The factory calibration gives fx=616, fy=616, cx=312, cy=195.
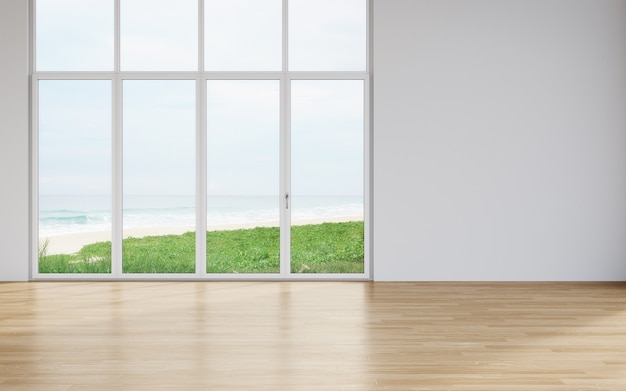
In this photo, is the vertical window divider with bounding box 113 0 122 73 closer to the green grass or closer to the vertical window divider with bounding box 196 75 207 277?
the vertical window divider with bounding box 196 75 207 277

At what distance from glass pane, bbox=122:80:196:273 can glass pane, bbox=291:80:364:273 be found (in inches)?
46.1

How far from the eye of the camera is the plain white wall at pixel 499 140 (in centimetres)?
671

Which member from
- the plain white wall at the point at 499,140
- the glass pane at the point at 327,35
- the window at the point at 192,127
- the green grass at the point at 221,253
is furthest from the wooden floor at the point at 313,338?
the glass pane at the point at 327,35

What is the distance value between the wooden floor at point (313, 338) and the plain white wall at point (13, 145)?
600mm

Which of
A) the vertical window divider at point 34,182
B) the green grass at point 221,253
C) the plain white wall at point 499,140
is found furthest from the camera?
the green grass at point 221,253

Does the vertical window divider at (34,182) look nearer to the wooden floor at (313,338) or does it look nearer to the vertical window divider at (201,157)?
the wooden floor at (313,338)

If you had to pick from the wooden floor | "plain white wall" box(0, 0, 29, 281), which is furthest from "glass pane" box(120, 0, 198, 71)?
the wooden floor

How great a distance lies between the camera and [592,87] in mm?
6727

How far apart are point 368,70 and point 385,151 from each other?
3.10ft

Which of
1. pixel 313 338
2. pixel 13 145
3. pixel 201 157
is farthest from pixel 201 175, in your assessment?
pixel 313 338

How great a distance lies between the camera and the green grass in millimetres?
6965

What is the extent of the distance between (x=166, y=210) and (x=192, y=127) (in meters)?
0.98

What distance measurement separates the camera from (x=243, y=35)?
6.94 meters

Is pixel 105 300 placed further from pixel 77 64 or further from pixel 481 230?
pixel 481 230
